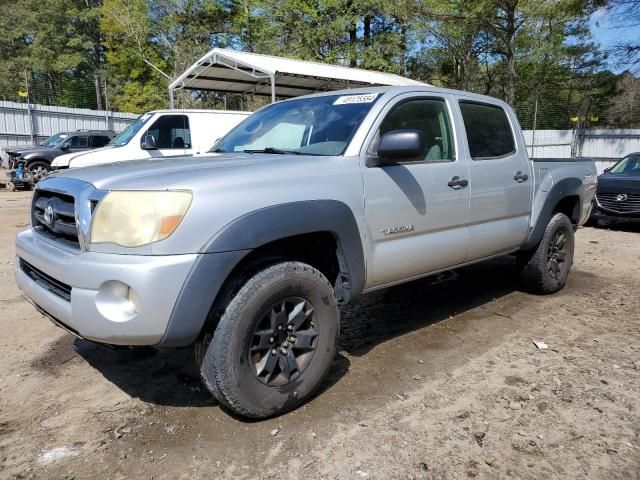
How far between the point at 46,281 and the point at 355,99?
2.27 metres

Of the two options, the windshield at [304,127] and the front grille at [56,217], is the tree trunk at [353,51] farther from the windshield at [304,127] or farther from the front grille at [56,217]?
the front grille at [56,217]

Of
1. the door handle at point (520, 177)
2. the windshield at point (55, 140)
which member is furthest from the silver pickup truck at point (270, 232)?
the windshield at point (55, 140)

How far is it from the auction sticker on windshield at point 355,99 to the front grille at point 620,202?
26.2 feet

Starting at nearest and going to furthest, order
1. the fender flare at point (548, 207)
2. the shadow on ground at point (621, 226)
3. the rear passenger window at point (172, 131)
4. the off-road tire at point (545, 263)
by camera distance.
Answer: the fender flare at point (548, 207) < the off-road tire at point (545, 263) < the shadow on ground at point (621, 226) < the rear passenger window at point (172, 131)

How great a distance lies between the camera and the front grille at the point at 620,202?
9406 millimetres

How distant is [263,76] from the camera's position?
1526 cm

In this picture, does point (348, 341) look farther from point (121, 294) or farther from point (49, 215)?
point (49, 215)

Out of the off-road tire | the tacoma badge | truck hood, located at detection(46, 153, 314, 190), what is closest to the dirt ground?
the off-road tire

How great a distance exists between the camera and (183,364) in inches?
140

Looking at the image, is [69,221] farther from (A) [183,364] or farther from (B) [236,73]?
(B) [236,73]

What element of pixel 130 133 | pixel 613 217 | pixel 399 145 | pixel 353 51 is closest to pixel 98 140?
pixel 130 133

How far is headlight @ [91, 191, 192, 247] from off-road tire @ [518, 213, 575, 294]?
12.2ft

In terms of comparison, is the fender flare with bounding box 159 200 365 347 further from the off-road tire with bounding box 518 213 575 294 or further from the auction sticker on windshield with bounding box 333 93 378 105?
the off-road tire with bounding box 518 213 575 294

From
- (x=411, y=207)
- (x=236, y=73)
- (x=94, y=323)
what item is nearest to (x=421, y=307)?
(x=411, y=207)
